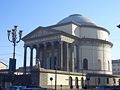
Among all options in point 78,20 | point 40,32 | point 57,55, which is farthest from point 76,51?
point 78,20

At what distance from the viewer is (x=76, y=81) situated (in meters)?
68.9

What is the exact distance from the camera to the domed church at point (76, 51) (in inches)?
2808

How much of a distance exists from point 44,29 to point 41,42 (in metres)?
3.67

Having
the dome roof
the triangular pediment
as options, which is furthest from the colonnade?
the dome roof

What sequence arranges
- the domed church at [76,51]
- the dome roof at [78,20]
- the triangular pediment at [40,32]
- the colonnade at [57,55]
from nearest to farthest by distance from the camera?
the colonnade at [57,55] → the domed church at [76,51] → the triangular pediment at [40,32] → the dome roof at [78,20]

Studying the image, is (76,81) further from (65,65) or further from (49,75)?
(49,75)

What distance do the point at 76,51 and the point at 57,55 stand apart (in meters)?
6.38

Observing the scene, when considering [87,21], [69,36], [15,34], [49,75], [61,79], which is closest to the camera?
[15,34]

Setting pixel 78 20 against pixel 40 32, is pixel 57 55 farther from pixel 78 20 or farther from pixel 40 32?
pixel 78 20

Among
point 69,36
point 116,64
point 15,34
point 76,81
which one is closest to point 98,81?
point 76,81

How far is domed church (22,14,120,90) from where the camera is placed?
7131 centimetres

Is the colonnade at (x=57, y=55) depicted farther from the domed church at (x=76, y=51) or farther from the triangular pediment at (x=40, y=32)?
the triangular pediment at (x=40, y=32)

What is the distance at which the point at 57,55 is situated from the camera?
74.8 metres

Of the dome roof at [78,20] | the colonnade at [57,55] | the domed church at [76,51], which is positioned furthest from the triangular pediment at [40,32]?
the dome roof at [78,20]
